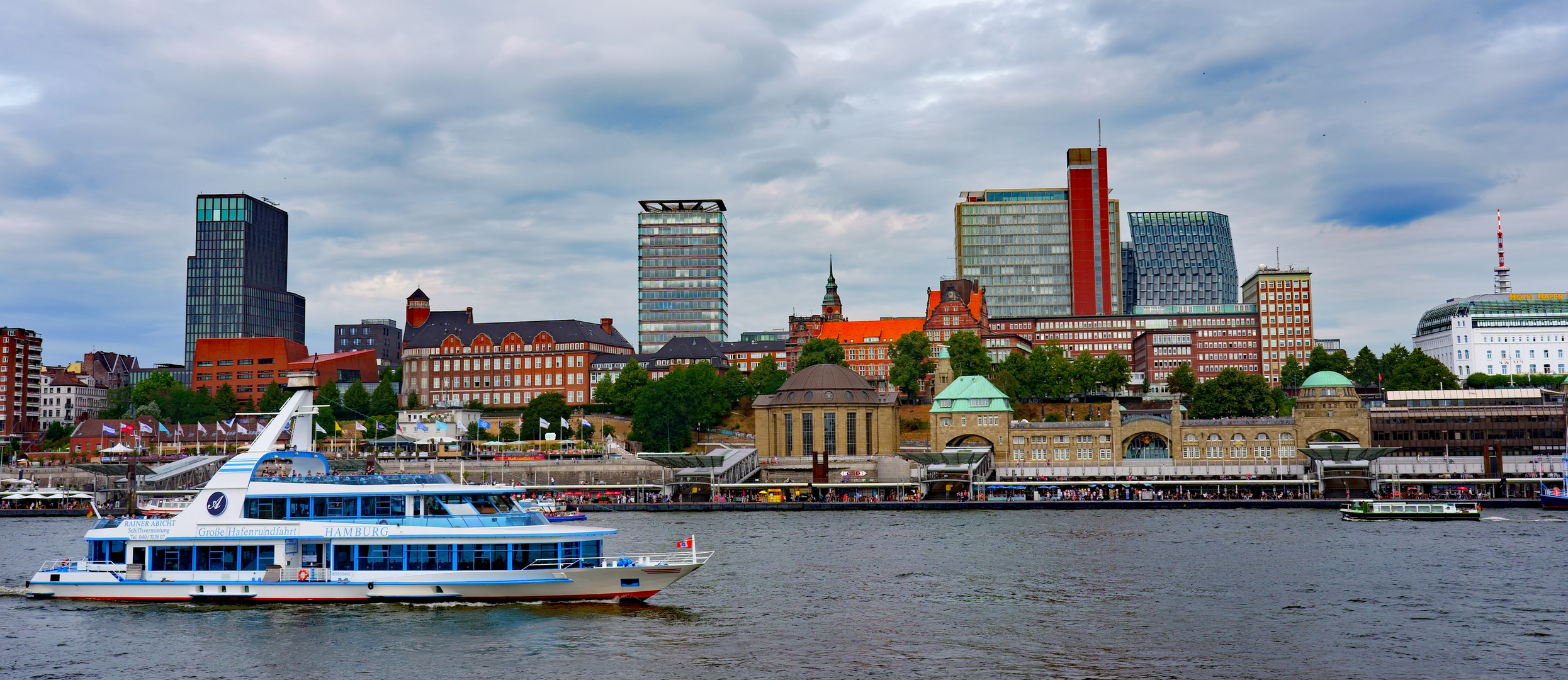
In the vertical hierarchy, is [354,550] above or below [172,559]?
above

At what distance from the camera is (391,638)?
146 feet

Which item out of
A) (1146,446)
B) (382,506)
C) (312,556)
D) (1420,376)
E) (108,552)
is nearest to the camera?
(382,506)

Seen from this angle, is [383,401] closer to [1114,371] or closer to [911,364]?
[911,364]

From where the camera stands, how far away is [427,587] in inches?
1970

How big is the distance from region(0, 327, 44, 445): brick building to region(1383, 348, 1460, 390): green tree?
17475cm

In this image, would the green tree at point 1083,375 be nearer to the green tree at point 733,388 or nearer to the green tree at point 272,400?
the green tree at point 733,388

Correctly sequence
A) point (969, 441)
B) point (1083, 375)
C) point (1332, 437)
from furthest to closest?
point (1083, 375), point (969, 441), point (1332, 437)

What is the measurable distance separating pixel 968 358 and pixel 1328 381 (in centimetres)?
4585

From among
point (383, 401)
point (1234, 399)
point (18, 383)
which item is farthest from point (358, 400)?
point (1234, 399)

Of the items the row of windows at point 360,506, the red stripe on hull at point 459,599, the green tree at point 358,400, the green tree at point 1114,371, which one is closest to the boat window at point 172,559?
the red stripe on hull at point 459,599

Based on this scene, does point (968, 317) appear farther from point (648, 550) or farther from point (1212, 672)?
point (1212, 672)

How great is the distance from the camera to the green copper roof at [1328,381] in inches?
5251

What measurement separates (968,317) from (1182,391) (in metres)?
38.6

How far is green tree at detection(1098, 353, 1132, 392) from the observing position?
16438 centimetres
